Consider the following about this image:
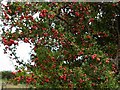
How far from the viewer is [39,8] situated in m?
3.06

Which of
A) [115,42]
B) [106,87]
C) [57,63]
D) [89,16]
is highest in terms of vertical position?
[89,16]

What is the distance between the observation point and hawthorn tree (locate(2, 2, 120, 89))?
3.12 m

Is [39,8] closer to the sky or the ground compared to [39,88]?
closer to the sky

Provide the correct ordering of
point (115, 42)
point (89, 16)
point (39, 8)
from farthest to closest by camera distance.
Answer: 1. point (115, 42)
2. point (89, 16)
3. point (39, 8)

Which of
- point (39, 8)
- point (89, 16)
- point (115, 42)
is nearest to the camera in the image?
point (39, 8)

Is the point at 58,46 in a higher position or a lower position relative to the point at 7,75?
higher

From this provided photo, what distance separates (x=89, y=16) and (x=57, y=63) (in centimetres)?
61

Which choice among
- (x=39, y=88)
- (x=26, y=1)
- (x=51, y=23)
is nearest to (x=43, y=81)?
(x=39, y=88)

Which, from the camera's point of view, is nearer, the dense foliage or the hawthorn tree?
the hawthorn tree

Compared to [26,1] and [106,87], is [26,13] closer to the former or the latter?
[26,1]

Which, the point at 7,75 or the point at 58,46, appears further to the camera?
the point at 7,75

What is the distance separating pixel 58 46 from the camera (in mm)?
3266

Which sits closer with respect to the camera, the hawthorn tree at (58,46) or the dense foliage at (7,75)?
the hawthorn tree at (58,46)

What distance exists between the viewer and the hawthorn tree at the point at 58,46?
3.12 m
